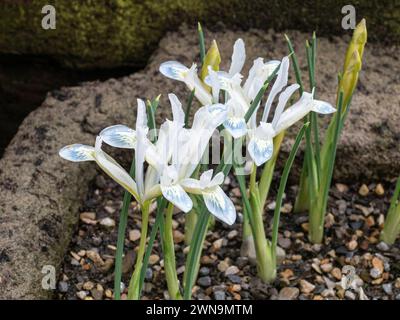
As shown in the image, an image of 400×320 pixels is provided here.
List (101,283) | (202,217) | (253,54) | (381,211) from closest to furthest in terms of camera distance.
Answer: (202,217) < (101,283) < (381,211) < (253,54)

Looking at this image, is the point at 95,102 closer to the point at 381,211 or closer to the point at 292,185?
the point at 292,185

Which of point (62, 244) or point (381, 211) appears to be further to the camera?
point (381, 211)

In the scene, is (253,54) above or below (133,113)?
above

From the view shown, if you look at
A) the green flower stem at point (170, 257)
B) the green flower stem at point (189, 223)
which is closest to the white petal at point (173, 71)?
the green flower stem at point (170, 257)

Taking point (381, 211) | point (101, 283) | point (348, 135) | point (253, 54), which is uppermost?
point (253, 54)

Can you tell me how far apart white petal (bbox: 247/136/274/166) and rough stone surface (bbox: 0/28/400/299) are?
24.4 inches

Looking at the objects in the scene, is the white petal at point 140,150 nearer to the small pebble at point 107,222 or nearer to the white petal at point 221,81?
the white petal at point 221,81

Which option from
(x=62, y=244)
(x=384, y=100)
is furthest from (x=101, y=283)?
(x=384, y=100)

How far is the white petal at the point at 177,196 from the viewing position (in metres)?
1.48

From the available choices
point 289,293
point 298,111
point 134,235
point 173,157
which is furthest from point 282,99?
point 134,235

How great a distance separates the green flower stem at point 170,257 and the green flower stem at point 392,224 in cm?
58

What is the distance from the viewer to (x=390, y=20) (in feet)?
8.43

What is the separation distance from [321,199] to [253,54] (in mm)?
624

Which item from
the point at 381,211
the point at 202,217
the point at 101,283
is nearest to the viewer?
the point at 202,217
